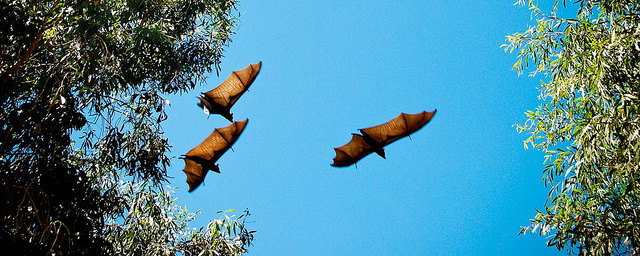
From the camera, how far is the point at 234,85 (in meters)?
4.60

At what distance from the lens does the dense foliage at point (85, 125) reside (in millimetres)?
4312

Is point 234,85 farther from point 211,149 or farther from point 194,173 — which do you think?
point 194,173

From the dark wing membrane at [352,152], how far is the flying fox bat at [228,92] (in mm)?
877

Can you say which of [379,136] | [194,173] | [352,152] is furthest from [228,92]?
[379,136]

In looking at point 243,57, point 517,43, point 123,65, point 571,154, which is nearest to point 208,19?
point 123,65

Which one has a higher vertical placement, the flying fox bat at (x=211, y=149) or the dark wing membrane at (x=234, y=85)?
the dark wing membrane at (x=234, y=85)

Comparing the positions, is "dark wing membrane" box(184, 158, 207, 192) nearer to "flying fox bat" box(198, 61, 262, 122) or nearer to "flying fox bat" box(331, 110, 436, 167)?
"flying fox bat" box(198, 61, 262, 122)

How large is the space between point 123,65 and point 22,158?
1.08 m

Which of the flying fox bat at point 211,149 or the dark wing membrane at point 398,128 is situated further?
the flying fox bat at point 211,149

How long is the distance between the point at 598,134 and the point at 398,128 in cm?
152

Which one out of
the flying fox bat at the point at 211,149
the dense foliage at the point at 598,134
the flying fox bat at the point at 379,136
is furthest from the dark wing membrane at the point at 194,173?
the dense foliage at the point at 598,134

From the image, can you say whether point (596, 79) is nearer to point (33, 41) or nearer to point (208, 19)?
point (208, 19)

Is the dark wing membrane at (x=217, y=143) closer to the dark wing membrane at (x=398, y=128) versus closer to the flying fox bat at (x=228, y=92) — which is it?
the flying fox bat at (x=228, y=92)

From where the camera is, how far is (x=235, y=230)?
4922mm
